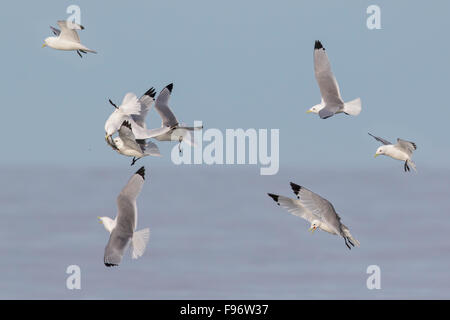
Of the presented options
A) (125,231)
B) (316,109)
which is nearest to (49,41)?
(125,231)

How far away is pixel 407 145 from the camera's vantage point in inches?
417

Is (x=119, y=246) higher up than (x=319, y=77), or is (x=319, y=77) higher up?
(x=319, y=77)

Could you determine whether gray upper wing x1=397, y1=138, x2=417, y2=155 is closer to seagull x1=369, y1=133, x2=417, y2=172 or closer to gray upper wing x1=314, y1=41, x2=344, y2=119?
seagull x1=369, y1=133, x2=417, y2=172

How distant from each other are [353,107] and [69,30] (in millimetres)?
3380

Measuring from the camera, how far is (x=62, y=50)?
11.1 meters

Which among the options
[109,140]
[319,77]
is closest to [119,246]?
[109,140]

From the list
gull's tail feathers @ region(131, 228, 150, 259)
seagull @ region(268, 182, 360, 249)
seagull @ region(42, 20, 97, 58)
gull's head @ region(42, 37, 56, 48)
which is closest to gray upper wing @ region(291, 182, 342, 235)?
seagull @ region(268, 182, 360, 249)

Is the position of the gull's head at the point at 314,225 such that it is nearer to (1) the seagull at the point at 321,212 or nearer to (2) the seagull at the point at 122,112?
(1) the seagull at the point at 321,212

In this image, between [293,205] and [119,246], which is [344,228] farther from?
[119,246]

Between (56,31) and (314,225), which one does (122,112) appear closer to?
(56,31)

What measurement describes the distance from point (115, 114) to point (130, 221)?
1.40 metres

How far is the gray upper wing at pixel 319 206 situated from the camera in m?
9.51

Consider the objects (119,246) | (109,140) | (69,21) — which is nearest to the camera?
(119,246)

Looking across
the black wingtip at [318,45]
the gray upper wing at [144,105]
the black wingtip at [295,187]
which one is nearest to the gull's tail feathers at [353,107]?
the black wingtip at [318,45]
